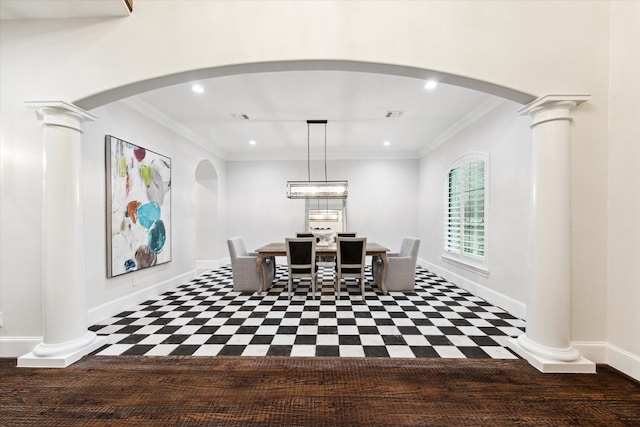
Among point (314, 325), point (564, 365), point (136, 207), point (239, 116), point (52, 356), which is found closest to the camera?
point (564, 365)

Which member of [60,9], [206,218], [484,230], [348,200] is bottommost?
[484,230]

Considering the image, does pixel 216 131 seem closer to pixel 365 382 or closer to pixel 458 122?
pixel 458 122

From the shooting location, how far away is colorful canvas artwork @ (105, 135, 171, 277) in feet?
11.3

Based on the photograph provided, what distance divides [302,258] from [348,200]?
3.17 m

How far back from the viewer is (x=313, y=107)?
161 inches

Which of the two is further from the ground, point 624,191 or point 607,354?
point 624,191

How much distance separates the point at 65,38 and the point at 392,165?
6.31m

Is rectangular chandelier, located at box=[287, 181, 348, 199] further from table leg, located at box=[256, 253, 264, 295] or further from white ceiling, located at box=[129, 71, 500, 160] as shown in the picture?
table leg, located at box=[256, 253, 264, 295]

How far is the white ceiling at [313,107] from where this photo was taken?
3.31 m

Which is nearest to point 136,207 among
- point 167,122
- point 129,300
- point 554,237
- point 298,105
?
point 129,300

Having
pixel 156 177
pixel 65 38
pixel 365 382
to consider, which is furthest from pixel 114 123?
pixel 365 382

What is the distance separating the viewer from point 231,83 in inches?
130

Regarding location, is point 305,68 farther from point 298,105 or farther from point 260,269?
point 260,269

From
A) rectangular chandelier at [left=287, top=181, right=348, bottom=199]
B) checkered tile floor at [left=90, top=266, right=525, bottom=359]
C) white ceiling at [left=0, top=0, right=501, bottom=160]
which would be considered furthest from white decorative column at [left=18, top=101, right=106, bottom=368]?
rectangular chandelier at [left=287, top=181, right=348, bottom=199]
